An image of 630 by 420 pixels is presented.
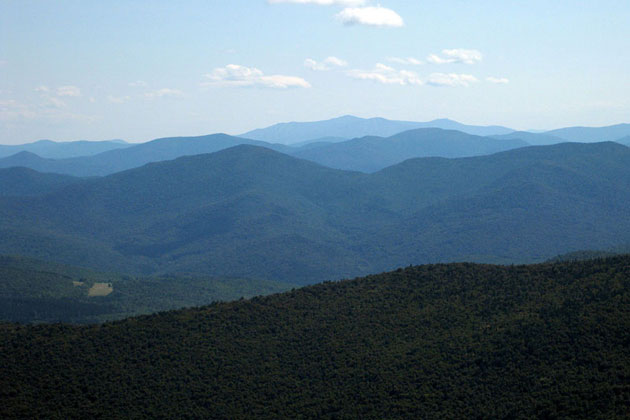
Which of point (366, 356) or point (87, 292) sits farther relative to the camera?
point (87, 292)

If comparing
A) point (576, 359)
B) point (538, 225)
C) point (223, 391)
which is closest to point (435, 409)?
point (576, 359)

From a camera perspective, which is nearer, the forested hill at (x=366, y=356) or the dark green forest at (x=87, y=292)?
the forested hill at (x=366, y=356)

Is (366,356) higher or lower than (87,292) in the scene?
higher

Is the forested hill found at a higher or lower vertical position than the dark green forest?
higher

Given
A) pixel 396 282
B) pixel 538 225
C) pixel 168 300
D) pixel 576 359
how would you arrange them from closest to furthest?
pixel 576 359, pixel 396 282, pixel 168 300, pixel 538 225

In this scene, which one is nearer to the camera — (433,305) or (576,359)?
(576,359)

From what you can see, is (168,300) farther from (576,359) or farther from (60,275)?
(576,359)

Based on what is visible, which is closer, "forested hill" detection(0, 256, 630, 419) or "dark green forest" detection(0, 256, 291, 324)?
"forested hill" detection(0, 256, 630, 419)

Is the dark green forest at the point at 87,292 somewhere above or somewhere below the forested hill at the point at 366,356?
below
